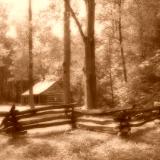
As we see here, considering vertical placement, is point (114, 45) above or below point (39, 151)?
above

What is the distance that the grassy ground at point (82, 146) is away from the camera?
10.8 m

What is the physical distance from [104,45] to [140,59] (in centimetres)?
1455

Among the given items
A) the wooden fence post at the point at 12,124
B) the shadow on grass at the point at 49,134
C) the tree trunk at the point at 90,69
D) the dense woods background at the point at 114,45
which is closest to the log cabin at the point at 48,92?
the dense woods background at the point at 114,45

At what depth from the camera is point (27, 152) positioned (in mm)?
11367

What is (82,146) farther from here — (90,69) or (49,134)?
(90,69)

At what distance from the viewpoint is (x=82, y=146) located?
1191 centimetres

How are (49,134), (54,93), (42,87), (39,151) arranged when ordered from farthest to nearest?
(54,93) < (42,87) < (49,134) < (39,151)

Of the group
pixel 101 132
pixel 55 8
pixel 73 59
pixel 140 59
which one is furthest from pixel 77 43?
pixel 101 132

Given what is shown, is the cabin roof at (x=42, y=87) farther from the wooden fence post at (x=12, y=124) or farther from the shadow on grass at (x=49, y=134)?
the wooden fence post at (x=12, y=124)

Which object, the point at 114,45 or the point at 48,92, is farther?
the point at 48,92

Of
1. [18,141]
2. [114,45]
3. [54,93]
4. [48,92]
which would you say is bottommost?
[18,141]

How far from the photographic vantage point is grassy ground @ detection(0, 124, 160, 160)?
10758 millimetres

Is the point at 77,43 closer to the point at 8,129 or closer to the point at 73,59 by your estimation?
the point at 73,59

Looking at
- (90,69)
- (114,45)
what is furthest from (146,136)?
(114,45)
